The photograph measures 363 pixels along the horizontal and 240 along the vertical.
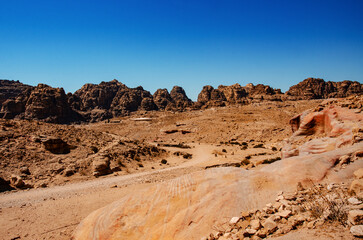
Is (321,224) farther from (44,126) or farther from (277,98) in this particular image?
(277,98)

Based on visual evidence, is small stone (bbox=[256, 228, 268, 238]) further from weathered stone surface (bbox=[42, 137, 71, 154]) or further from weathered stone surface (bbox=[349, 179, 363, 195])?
weathered stone surface (bbox=[42, 137, 71, 154])

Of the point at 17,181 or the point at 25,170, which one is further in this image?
the point at 25,170

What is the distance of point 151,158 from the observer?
23859 millimetres

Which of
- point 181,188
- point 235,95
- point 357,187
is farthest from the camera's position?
point 235,95

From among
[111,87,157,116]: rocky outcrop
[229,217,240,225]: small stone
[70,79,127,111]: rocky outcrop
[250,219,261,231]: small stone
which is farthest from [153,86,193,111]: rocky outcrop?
[250,219,261,231]: small stone

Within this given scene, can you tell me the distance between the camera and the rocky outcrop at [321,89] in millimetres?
83825

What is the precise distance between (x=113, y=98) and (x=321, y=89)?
116 metres

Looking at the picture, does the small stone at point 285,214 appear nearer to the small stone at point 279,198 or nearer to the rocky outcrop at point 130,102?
the small stone at point 279,198

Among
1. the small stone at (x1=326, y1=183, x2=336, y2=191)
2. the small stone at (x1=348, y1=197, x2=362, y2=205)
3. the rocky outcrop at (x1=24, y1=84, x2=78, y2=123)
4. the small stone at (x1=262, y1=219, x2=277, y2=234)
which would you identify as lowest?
the small stone at (x1=262, y1=219, x2=277, y2=234)

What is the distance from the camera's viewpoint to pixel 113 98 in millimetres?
122312

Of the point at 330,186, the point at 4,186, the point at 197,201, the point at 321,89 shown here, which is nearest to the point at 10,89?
the point at 4,186

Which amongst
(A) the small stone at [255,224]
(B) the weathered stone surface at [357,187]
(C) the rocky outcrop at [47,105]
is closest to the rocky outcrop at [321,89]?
(B) the weathered stone surface at [357,187]

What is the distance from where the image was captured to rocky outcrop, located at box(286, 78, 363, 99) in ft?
275

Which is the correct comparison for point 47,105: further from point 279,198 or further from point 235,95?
point 279,198
